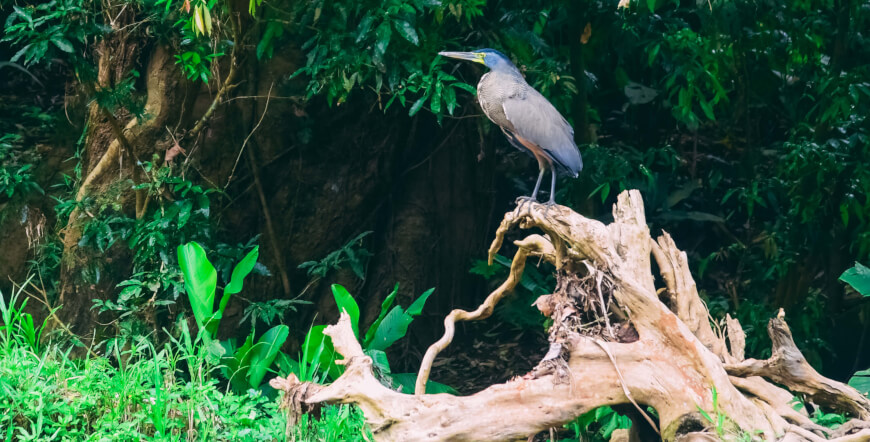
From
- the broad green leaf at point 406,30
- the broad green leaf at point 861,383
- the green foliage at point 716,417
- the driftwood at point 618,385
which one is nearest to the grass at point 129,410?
the driftwood at point 618,385

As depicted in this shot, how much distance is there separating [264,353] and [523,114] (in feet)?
6.63

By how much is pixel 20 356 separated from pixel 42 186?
8.13 ft

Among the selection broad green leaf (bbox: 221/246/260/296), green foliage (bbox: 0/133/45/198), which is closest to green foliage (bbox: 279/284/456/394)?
broad green leaf (bbox: 221/246/260/296)

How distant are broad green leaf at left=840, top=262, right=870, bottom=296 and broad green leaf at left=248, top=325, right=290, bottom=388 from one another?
2.97m

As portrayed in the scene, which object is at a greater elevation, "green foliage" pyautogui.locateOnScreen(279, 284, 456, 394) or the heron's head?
the heron's head

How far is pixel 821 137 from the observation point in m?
5.70

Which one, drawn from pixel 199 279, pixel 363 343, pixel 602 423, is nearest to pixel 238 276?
pixel 199 279

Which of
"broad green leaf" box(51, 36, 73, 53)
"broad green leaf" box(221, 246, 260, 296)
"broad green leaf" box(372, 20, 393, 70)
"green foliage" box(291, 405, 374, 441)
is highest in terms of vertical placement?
"broad green leaf" box(372, 20, 393, 70)

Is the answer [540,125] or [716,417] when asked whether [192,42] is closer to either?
[540,125]

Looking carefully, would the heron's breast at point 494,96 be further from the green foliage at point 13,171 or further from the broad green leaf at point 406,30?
the green foliage at point 13,171

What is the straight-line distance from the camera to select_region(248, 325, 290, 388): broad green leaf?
4.59m

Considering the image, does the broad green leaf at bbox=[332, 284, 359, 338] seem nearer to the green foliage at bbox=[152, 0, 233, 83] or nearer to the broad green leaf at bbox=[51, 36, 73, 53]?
the green foliage at bbox=[152, 0, 233, 83]

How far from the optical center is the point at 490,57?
463 centimetres

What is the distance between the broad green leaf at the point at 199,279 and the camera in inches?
177
